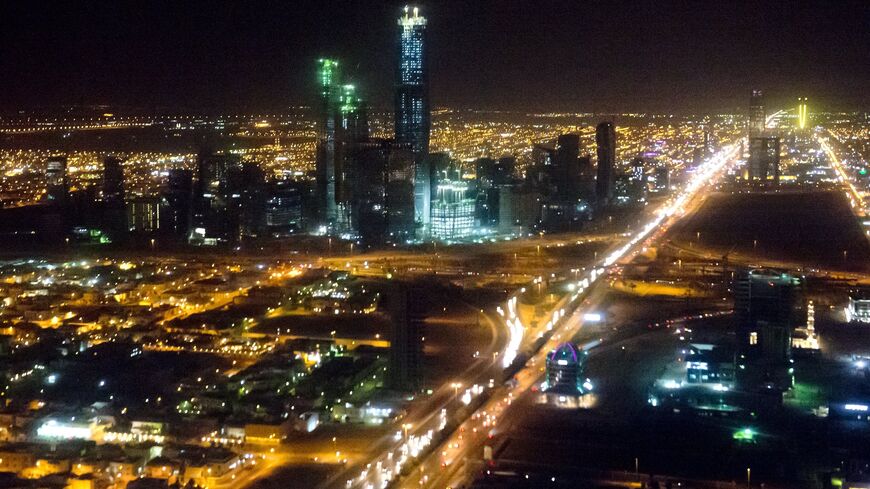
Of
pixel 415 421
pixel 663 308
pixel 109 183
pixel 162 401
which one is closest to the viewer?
pixel 415 421

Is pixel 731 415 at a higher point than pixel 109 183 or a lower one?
lower

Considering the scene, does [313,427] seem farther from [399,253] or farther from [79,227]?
[79,227]

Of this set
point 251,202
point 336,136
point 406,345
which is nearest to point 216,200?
point 251,202

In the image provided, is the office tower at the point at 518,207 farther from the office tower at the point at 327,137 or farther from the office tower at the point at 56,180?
the office tower at the point at 56,180

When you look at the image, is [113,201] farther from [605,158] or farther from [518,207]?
[605,158]

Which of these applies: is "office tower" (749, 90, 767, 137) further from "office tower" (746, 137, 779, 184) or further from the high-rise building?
the high-rise building

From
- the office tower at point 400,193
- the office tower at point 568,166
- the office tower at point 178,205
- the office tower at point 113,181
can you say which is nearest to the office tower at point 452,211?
the office tower at point 400,193

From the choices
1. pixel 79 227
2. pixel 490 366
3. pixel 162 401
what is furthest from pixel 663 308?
pixel 79 227

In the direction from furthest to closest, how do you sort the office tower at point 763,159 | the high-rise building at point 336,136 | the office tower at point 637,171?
1. the office tower at point 763,159
2. the office tower at point 637,171
3. the high-rise building at point 336,136
